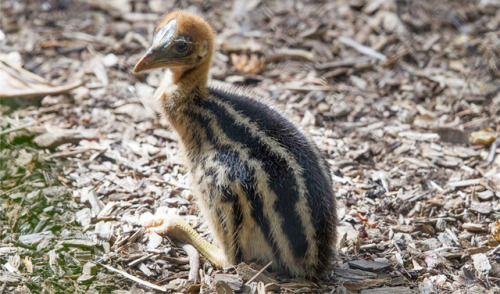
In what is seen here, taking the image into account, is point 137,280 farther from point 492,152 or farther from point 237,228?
point 492,152

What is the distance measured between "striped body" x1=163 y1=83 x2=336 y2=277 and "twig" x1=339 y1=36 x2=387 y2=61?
3.25 metres

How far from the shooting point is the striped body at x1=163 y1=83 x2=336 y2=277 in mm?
4102

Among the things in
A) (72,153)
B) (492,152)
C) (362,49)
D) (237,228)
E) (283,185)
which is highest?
(283,185)

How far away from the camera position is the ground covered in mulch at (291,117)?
4535mm

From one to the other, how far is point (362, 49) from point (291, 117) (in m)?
2.82

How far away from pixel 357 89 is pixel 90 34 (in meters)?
3.44

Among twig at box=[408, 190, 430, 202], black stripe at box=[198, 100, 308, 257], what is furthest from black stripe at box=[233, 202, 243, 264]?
twig at box=[408, 190, 430, 202]

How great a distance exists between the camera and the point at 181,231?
4.77m

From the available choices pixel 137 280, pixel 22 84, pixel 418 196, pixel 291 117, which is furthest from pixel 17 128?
pixel 418 196

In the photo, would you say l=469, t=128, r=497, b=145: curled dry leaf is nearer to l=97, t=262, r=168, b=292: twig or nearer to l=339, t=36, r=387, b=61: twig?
l=339, t=36, r=387, b=61: twig

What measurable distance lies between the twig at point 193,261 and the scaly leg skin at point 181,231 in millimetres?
46

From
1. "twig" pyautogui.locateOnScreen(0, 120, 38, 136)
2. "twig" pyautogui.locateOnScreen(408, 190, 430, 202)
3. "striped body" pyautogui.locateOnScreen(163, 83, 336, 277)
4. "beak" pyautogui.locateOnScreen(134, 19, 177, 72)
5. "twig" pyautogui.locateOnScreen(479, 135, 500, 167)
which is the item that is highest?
"beak" pyautogui.locateOnScreen(134, 19, 177, 72)

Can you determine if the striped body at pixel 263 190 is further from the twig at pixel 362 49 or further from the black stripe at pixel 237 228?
the twig at pixel 362 49

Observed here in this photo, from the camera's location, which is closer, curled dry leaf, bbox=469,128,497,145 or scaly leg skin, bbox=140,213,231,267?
scaly leg skin, bbox=140,213,231,267
